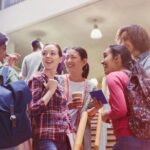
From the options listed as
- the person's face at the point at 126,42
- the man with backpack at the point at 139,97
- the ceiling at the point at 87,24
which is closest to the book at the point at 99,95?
the man with backpack at the point at 139,97

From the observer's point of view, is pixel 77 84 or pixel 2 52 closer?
pixel 2 52

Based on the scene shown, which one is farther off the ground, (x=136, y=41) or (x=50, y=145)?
(x=136, y=41)

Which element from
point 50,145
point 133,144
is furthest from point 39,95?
point 133,144

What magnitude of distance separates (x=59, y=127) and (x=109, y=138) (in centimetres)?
205

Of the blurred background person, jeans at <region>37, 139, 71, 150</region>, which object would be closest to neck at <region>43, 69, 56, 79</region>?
jeans at <region>37, 139, 71, 150</region>

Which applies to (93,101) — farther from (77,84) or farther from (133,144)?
(77,84)

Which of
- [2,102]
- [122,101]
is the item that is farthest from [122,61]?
[2,102]

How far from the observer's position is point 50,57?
11.1ft

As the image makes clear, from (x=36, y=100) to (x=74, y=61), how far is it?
814 millimetres

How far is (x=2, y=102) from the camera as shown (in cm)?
264

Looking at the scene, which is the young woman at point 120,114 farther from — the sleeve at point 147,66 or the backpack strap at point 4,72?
the backpack strap at point 4,72

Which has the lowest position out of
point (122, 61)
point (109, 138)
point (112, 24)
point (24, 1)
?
point (109, 138)

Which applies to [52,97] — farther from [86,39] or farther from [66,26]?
[86,39]

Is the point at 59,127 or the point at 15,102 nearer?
the point at 15,102
